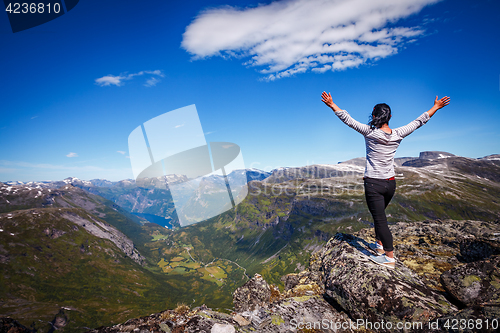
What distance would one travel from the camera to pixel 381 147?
7.60 m

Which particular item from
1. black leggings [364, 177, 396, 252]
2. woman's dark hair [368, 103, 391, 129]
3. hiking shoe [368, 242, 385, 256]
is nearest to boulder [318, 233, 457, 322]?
hiking shoe [368, 242, 385, 256]

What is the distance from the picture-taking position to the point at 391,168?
25.7 ft

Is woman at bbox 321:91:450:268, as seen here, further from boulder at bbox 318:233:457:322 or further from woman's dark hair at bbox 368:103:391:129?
boulder at bbox 318:233:457:322

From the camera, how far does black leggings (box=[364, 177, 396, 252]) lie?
7.68m

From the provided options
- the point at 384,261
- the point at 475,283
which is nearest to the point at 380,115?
the point at 384,261

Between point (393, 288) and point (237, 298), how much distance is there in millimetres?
9607

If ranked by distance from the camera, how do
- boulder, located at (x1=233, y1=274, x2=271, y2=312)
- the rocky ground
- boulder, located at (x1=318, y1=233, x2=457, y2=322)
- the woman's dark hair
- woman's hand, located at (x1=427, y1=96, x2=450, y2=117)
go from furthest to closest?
1. boulder, located at (x1=233, y1=274, x2=271, y2=312)
2. woman's hand, located at (x1=427, y1=96, x2=450, y2=117)
3. the woman's dark hair
4. boulder, located at (x1=318, y1=233, x2=457, y2=322)
5. the rocky ground

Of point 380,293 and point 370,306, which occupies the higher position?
point 380,293

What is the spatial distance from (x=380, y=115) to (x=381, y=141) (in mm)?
950

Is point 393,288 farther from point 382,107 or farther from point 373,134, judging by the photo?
point 382,107

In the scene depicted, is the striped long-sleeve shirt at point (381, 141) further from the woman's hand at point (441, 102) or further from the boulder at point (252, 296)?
the boulder at point (252, 296)

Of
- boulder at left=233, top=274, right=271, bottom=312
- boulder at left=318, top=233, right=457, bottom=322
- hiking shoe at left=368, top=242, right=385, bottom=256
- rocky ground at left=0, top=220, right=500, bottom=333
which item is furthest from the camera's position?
boulder at left=233, top=274, right=271, bottom=312

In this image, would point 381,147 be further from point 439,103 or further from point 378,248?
point 378,248

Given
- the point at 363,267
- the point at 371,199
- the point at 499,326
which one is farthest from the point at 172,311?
the point at 499,326
